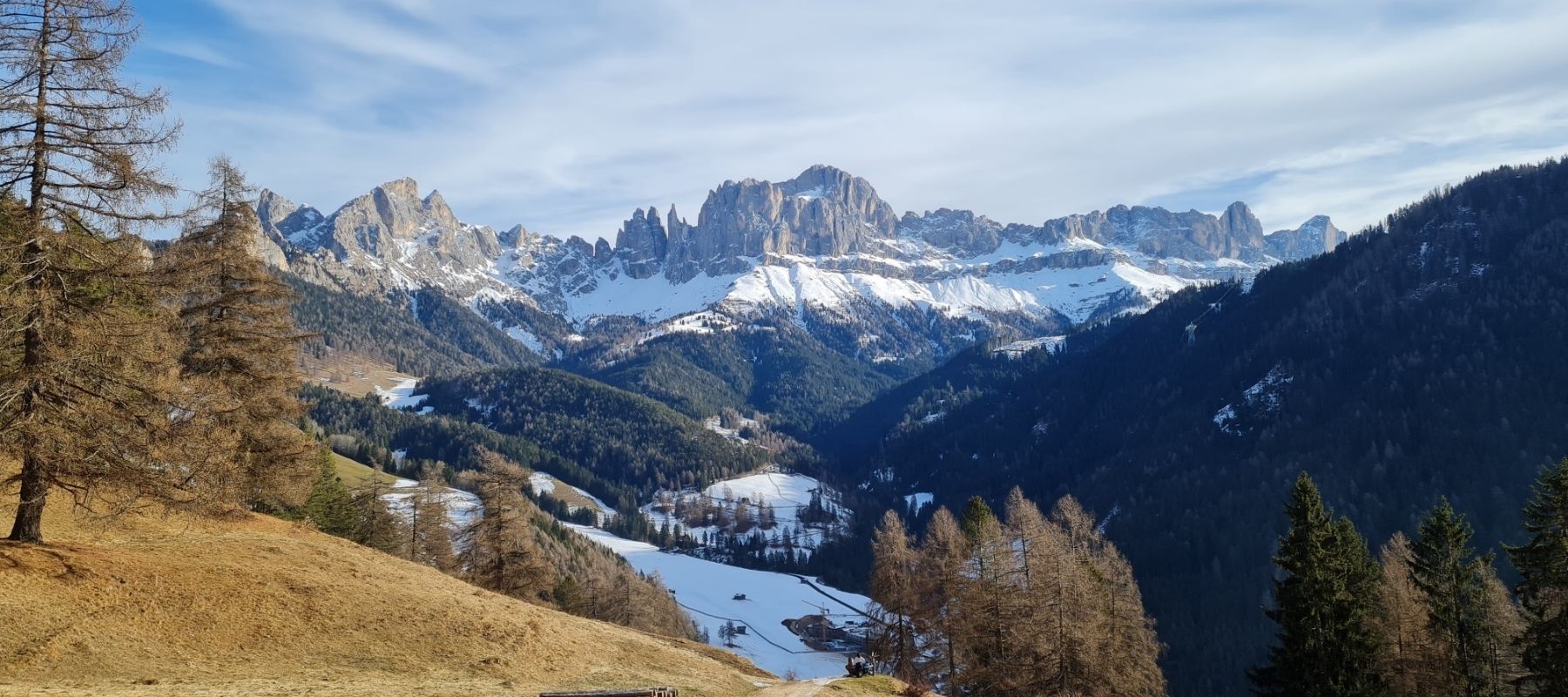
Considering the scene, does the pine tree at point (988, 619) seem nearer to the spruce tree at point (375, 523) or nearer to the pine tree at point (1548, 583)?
the pine tree at point (1548, 583)

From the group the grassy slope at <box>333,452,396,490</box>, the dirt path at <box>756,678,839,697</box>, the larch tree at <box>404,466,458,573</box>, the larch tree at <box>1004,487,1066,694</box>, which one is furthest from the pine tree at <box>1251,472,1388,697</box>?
the grassy slope at <box>333,452,396,490</box>

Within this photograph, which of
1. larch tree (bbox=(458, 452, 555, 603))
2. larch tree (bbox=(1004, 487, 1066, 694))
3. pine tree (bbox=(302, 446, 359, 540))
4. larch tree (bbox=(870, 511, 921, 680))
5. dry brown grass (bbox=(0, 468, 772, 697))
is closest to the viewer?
dry brown grass (bbox=(0, 468, 772, 697))

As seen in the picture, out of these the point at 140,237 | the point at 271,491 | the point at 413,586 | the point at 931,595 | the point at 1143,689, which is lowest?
the point at 1143,689

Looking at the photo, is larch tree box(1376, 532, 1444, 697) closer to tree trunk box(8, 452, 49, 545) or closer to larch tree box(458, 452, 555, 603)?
larch tree box(458, 452, 555, 603)

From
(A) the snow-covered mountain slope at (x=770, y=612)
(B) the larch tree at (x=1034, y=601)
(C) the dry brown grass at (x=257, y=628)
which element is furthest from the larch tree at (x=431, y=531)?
(A) the snow-covered mountain slope at (x=770, y=612)

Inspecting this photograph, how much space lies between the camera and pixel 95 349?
69.5ft

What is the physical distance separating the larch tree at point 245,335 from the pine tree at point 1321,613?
47171mm

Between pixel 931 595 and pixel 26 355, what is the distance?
47.4 meters

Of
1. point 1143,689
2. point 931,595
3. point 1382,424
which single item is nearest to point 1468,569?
point 1143,689

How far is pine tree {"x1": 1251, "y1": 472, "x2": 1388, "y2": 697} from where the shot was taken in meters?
38.4

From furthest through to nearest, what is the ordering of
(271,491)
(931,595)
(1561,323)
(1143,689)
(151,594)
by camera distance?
(1561,323) < (931,595) < (1143,689) < (271,491) < (151,594)

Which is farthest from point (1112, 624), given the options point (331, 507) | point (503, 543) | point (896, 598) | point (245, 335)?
point (331, 507)

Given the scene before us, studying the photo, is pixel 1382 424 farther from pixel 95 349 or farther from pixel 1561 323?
pixel 95 349

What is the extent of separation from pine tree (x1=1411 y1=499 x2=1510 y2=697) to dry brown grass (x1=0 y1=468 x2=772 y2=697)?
110 ft
